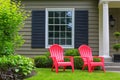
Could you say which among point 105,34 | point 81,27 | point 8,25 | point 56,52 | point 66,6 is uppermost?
point 66,6

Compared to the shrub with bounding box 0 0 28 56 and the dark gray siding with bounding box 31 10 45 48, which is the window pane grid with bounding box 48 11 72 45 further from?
the shrub with bounding box 0 0 28 56

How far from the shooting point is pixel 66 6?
1277cm

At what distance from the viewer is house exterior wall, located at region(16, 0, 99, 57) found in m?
12.7

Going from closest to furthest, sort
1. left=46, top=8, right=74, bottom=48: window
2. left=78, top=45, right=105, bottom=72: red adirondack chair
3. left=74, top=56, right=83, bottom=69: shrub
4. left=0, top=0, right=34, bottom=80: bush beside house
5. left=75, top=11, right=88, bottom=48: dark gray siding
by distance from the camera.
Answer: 1. left=0, top=0, right=34, bottom=80: bush beside house
2. left=78, top=45, right=105, bottom=72: red adirondack chair
3. left=74, top=56, right=83, bottom=69: shrub
4. left=75, top=11, right=88, bottom=48: dark gray siding
5. left=46, top=8, right=74, bottom=48: window

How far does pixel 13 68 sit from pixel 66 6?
5.48 m

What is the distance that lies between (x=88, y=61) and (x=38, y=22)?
3.72m

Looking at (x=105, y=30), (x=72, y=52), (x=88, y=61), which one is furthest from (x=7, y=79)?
(x=105, y=30)

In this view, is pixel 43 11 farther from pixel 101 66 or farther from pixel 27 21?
pixel 101 66

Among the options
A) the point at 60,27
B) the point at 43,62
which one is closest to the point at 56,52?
the point at 43,62

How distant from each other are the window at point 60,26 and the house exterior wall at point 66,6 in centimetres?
22

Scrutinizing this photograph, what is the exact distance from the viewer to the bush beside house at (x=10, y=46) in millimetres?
7879

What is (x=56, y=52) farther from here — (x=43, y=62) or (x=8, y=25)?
(x=8, y=25)

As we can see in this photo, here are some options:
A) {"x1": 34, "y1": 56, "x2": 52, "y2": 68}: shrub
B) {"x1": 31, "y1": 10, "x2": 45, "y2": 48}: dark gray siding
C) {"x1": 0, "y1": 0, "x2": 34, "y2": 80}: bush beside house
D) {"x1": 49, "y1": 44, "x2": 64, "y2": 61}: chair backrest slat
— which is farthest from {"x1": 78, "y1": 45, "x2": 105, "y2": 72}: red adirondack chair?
{"x1": 31, "y1": 10, "x2": 45, "y2": 48}: dark gray siding

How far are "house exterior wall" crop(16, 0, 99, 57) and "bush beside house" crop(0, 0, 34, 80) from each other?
291 cm
